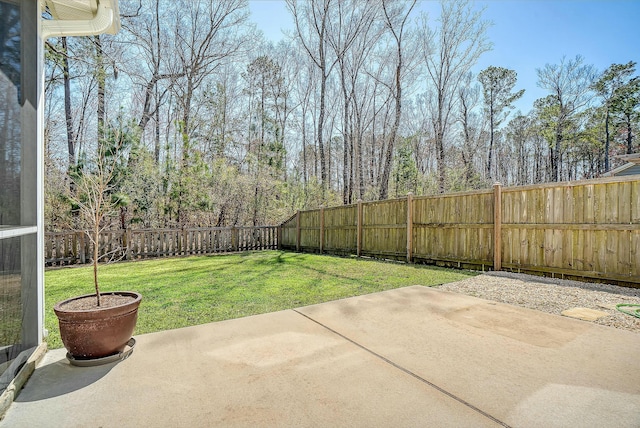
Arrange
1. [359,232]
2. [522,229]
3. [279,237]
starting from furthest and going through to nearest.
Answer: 1. [279,237]
2. [359,232]
3. [522,229]

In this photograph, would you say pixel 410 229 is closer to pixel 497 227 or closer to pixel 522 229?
pixel 497 227

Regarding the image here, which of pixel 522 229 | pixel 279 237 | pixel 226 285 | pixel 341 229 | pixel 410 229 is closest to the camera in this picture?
pixel 226 285

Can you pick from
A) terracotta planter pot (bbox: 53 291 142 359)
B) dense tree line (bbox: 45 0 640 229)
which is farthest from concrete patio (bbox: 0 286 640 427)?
dense tree line (bbox: 45 0 640 229)

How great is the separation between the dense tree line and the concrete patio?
6.08 meters

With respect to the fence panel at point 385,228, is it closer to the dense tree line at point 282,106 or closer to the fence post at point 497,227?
the fence post at point 497,227

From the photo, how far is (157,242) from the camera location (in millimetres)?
9484

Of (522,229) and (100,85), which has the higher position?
(100,85)

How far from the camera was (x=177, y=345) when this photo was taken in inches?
101

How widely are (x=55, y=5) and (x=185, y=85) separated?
10.9 metres

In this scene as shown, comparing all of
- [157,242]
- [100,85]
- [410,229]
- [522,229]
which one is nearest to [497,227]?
[522,229]

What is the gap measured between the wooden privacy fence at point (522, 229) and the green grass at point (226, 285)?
0.74 metres

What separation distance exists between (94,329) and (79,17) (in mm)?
2751

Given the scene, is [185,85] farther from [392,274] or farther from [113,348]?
[113,348]

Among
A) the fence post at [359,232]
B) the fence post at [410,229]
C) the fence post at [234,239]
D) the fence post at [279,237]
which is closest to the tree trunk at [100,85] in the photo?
the fence post at [234,239]
